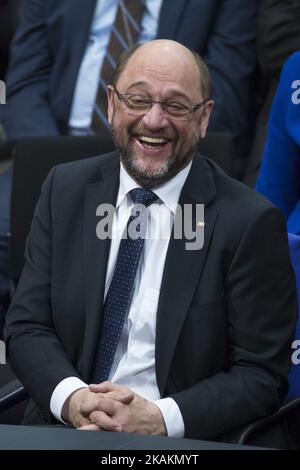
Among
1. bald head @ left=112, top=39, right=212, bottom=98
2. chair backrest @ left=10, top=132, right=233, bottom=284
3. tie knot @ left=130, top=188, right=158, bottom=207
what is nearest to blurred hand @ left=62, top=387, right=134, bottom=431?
tie knot @ left=130, top=188, right=158, bottom=207

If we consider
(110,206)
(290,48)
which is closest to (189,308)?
(110,206)

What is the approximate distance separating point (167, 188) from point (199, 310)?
11.4 inches

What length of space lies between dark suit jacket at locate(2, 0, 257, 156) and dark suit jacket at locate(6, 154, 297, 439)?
4.00 ft

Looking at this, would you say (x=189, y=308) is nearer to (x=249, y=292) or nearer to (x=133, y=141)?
(x=249, y=292)

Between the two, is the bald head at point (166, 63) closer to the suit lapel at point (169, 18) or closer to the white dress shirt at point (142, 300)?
the white dress shirt at point (142, 300)

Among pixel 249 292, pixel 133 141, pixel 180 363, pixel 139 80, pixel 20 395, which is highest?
pixel 139 80

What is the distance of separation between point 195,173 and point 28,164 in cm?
72

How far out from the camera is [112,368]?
2.11 m

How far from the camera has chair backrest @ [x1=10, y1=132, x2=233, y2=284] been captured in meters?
2.59

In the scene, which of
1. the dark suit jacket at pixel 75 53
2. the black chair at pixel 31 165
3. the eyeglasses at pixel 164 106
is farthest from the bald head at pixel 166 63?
the dark suit jacket at pixel 75 53

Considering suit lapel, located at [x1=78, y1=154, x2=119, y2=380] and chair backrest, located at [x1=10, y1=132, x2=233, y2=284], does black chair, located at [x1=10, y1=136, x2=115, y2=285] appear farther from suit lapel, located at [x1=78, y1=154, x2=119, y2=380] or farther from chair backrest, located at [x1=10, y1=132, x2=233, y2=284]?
suit lapel, located at [x1=78, y1=154, x2=119, y2=380]

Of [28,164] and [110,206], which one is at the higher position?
[110,206]

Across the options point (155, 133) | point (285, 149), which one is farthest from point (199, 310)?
point (285, 149)

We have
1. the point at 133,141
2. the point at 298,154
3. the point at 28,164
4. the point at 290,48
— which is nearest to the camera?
the point at 133,141
